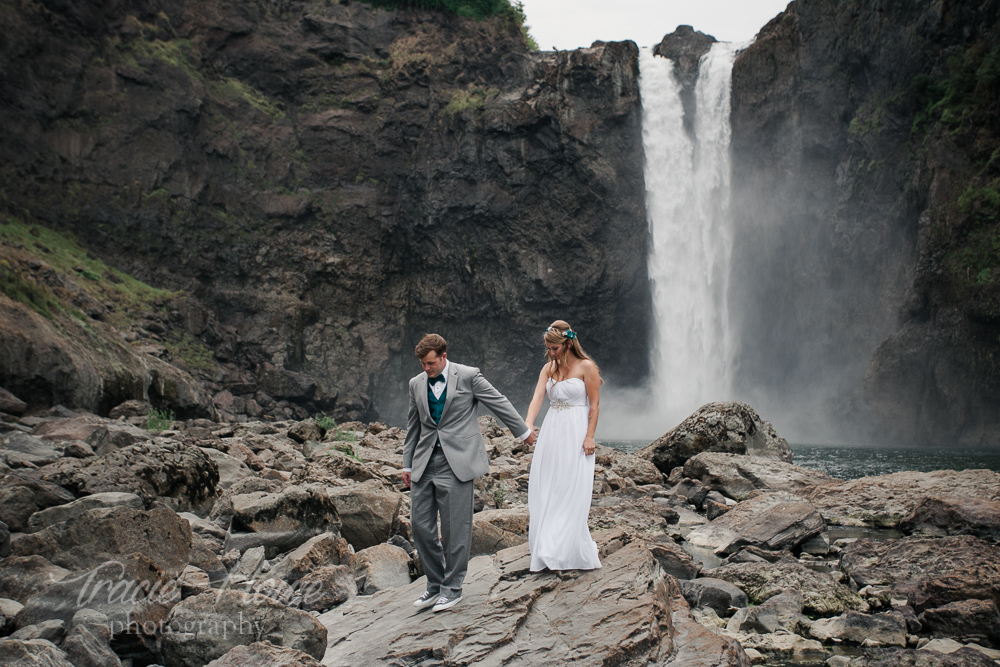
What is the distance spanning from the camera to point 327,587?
5.43 m

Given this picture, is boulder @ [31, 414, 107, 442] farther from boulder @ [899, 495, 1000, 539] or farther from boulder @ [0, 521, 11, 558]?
boulder @ [899, 495, 1000, 539]

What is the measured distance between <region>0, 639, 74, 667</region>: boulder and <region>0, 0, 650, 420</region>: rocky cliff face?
94.3ft

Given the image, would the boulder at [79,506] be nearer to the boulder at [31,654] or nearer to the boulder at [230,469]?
the boulder at [31,654]

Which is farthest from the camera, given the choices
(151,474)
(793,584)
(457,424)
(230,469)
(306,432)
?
(306,432)

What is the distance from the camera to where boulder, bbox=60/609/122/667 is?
3691 millimetres

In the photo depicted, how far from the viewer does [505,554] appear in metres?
5.44

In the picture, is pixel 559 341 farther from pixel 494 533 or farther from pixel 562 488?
pixel 494 533

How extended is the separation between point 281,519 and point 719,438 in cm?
967

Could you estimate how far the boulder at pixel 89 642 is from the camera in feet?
12.1

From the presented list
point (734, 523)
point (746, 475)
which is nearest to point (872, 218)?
point (746, 475)

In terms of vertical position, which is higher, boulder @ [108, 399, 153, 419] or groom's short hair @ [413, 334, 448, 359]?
groom's short hair @ [413, 334, 448, 359]

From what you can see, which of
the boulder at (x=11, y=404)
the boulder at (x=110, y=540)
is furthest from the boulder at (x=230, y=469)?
the boulder at (x=11, y=404)

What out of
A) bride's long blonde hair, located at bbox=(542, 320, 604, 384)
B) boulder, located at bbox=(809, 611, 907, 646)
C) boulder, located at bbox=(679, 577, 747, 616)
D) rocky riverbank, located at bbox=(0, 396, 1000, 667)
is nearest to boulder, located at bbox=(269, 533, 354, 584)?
rocky riverbank, located at bbox=(0, 396, 1000, 667)

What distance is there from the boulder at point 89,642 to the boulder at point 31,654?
7.6 inches
